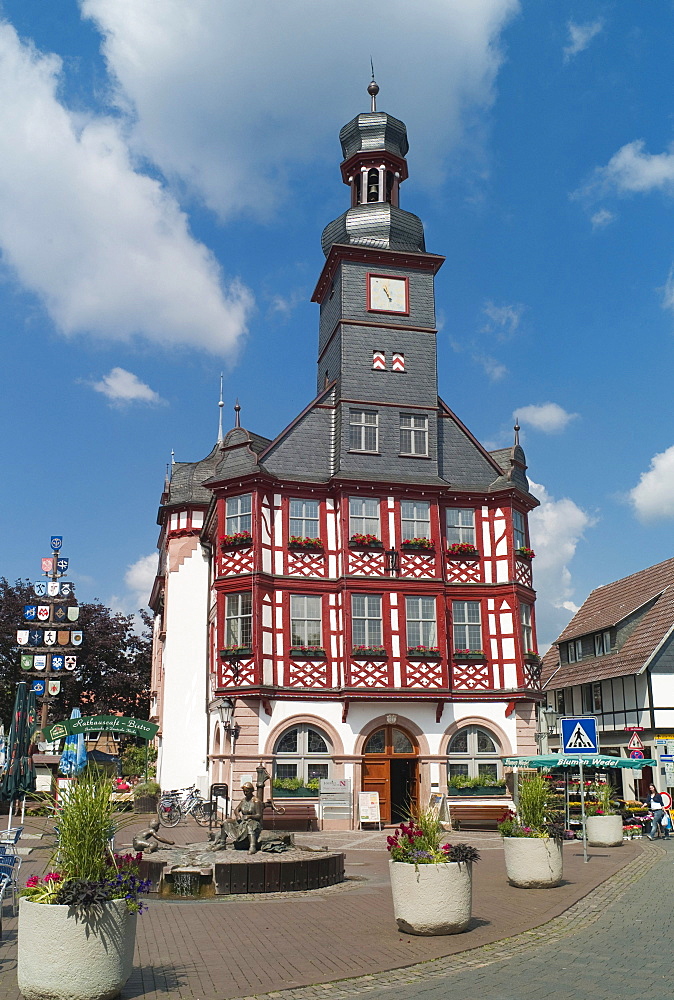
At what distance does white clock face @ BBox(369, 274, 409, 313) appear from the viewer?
36.1m

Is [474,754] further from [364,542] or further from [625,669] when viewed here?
[625,669]

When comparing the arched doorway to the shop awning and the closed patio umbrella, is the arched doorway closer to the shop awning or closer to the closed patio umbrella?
the shop awning

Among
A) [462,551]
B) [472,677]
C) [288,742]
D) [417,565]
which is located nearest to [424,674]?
[472,677]

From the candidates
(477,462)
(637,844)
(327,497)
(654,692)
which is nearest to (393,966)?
(637,844)

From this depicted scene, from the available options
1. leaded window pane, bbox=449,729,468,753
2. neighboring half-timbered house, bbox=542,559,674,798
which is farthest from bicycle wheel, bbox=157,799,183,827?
neighboring half-timbered house, bbox=542,559,674,798

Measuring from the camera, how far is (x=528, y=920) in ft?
41.6

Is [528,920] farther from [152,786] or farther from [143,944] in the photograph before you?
[152,786]

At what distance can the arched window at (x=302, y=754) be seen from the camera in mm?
31344

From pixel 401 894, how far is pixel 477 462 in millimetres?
25678

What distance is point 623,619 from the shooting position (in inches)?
1790

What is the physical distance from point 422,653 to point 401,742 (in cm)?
314

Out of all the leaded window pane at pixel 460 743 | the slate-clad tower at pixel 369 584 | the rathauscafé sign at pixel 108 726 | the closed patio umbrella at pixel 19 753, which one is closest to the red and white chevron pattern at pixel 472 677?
the slate-clad tower at pixel 369 584

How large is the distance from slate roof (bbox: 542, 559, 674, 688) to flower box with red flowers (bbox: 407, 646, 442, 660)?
12.9 m

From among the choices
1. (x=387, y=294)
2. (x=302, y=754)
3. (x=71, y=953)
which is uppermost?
(x=387, y=294)
